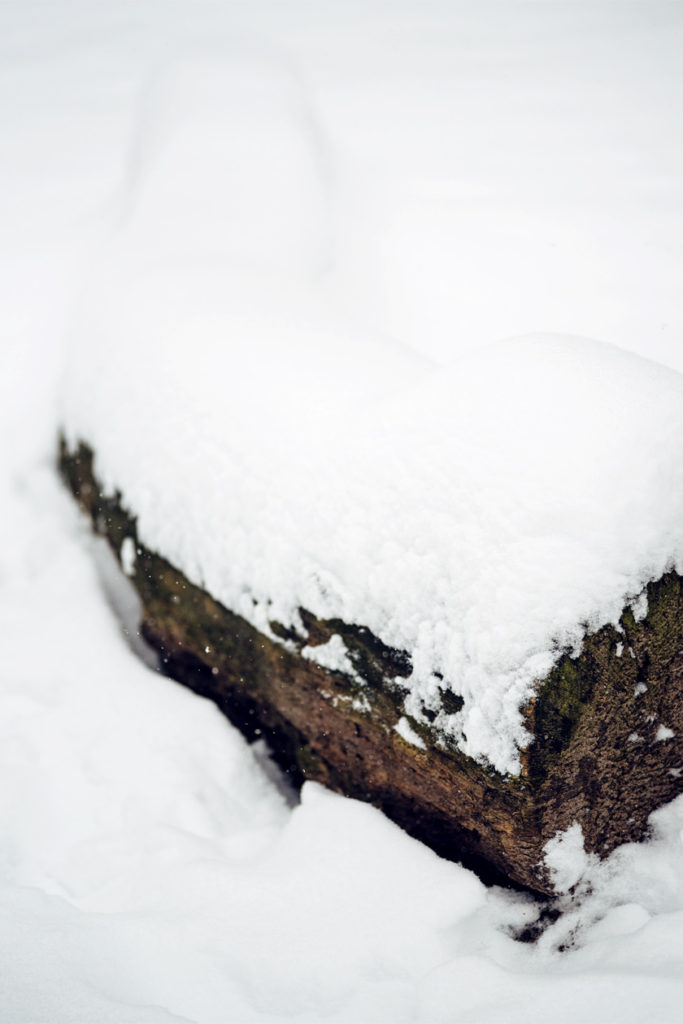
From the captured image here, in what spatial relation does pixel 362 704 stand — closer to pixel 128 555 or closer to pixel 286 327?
pixel 128 555

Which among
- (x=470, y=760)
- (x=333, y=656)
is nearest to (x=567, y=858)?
(x=470, y=760)

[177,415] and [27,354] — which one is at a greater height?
[27,354]

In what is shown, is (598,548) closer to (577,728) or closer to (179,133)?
(577,728)

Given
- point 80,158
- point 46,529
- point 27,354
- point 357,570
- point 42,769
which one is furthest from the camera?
point 80,158

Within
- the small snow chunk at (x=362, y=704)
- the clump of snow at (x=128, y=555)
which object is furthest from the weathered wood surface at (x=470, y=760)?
the clump of snow at (x=128, y=555)

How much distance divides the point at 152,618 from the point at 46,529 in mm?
679

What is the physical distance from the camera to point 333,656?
161 centimetres

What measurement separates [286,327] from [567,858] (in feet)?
5.37

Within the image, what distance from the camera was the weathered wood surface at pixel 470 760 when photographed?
1.31 metres

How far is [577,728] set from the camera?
4.26 ft

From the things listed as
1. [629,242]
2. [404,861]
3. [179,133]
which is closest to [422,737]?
[404,861]

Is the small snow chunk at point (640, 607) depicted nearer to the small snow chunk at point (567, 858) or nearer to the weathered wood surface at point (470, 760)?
the weathered wood surface at point (470, 760)

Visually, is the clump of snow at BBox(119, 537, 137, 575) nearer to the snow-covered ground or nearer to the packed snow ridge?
the packed snow ridge

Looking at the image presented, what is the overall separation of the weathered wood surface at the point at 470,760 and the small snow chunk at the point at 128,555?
18 centimetres
